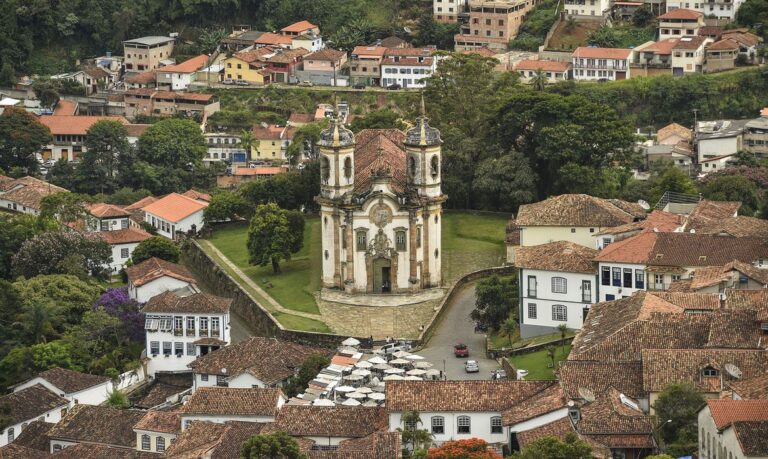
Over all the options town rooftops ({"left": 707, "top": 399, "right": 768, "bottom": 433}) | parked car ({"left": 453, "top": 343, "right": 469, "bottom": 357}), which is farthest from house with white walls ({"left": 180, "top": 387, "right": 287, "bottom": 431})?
town rooftops ({"left": 707, "top": 399, "right": 768, "bottom": 433})

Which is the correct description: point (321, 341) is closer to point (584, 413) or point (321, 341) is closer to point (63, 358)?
point (63, 358)

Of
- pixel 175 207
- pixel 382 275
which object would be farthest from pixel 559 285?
A: pixel 175 207

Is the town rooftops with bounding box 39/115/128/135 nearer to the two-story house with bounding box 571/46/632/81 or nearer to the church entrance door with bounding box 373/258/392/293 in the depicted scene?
the two-story house with bounding box 571/46/632/81

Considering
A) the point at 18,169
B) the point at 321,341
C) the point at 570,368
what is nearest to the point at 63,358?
the point at 321,341

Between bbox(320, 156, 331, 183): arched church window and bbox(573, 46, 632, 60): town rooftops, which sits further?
bbox(573, 46, 632, 60): town rooftops

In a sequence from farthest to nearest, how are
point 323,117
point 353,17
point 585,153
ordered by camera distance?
point 353,17, point 323,117, point 585,153

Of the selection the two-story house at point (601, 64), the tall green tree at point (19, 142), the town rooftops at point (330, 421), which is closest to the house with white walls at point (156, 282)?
the town rooftops at point (330, 421)
